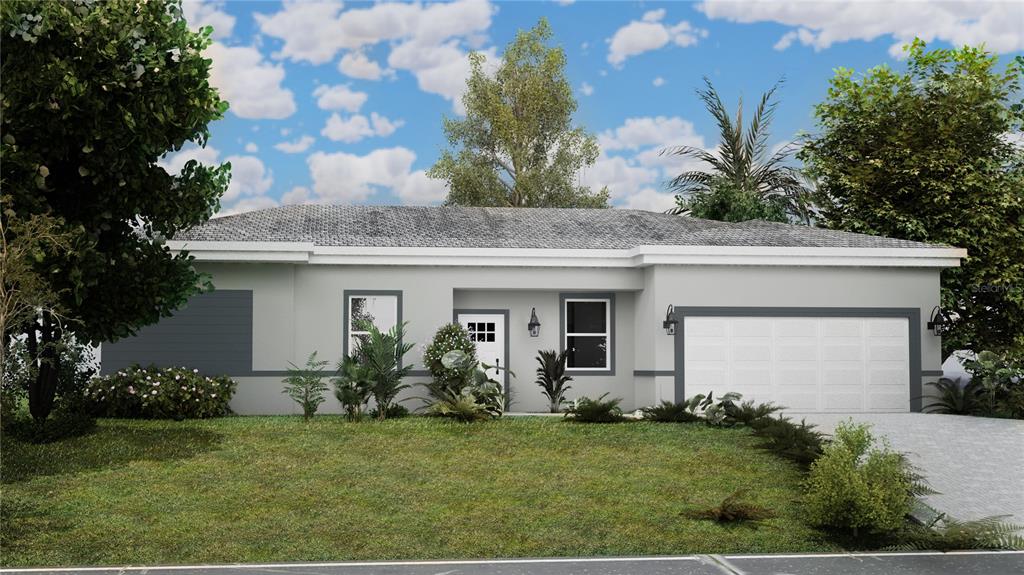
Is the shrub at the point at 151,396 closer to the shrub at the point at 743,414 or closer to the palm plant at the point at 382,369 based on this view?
the palm plant at the point at 382,369

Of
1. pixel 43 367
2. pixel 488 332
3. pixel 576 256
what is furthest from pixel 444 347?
pixel 43 367

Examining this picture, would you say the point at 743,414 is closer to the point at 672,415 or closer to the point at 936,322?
the point at 672,415

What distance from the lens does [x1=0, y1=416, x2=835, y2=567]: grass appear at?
967 centimetres

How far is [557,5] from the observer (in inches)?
1512

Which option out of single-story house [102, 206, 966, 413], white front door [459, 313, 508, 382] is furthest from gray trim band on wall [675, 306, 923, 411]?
white front door [459, 313, 508, 382]

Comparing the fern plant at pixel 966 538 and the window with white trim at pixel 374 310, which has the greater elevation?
the window with white trim at pixel 374 310

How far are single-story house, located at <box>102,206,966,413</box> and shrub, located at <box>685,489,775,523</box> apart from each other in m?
7.60

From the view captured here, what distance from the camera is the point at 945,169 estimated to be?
24.2 m

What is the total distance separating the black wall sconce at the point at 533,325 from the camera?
64.0 ft

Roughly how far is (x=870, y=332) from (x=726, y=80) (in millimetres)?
17442

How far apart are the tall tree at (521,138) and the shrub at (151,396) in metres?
20.5

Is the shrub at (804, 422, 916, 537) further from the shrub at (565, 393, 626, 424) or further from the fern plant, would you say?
the shrub at (565, 393, 626, 424)

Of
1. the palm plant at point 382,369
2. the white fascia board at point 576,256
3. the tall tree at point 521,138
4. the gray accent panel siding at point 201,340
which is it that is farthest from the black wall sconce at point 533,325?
the tall tree at point 521,138

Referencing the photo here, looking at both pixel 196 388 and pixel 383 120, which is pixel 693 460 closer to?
pixel 196 388
